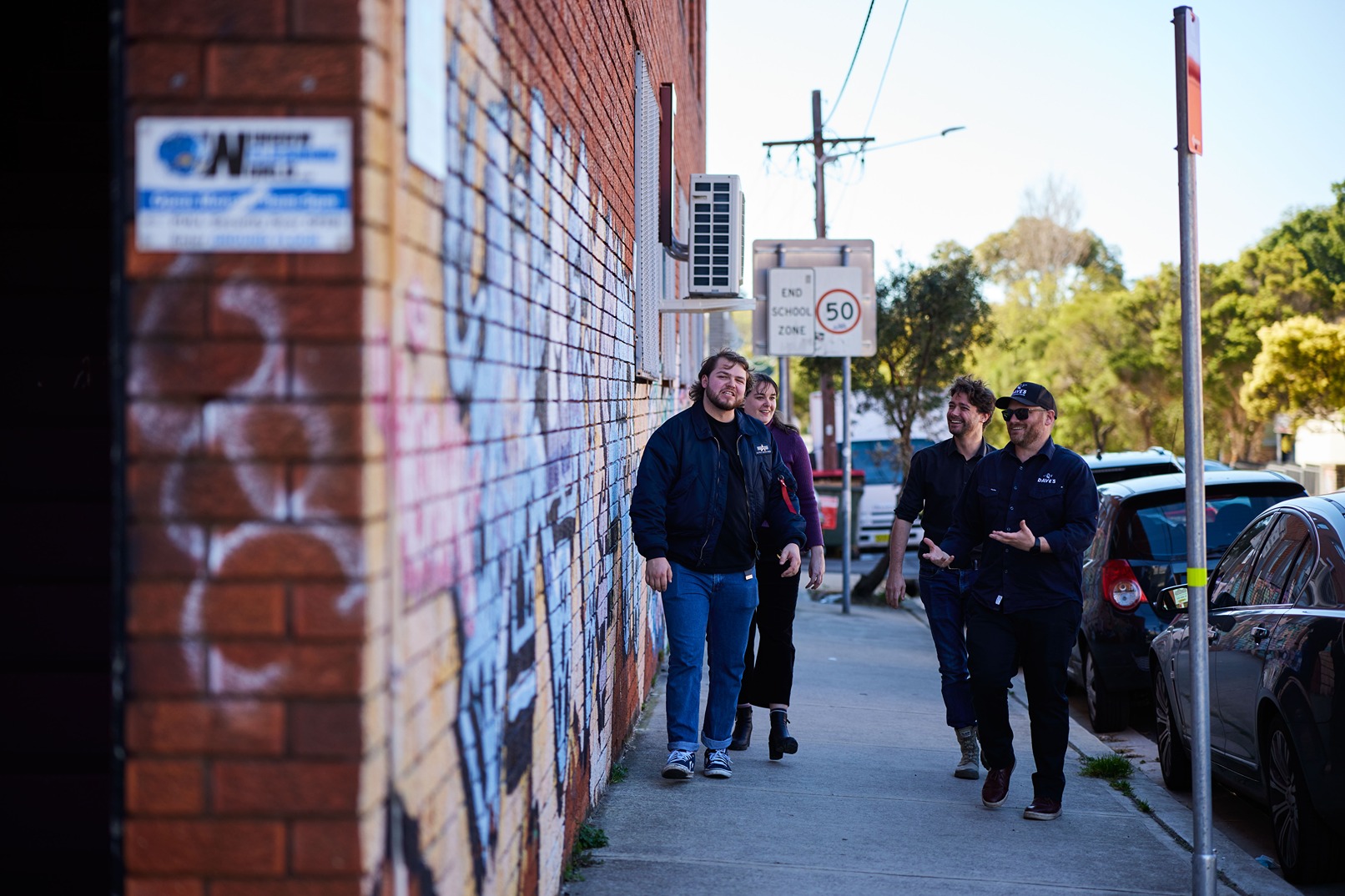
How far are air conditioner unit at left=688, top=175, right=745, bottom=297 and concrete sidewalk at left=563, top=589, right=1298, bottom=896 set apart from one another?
2882 mm

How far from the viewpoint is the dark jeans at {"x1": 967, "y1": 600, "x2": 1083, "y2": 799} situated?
5.98 m

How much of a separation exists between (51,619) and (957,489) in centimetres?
464

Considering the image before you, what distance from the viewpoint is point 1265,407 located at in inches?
1473

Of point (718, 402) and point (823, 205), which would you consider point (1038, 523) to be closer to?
point (718, 402)

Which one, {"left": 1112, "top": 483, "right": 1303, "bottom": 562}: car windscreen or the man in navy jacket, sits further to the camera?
{"left": 1112, "top": 483, "right": 1303, "bottom": 562}: car windscreen

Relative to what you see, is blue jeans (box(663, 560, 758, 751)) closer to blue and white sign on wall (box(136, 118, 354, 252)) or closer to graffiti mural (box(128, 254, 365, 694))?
graffiti mural (box(128, 254, 365, 694))

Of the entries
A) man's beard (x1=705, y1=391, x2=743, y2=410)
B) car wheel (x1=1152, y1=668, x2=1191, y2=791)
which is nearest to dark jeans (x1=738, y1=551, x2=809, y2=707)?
man's beard (x1=705, y1=391, x2=743, y2=410)

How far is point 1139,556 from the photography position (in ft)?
28.5

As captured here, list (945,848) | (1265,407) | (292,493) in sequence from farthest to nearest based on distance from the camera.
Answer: (1265,407) → (945,848) → (292,493)

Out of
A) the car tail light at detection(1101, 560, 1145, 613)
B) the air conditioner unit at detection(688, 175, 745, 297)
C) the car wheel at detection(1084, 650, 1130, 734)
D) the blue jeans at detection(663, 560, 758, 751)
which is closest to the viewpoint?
the blue jeans at detection(663, 560, 758, 751)

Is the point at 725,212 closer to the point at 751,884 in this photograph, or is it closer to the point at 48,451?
the point at 751,884

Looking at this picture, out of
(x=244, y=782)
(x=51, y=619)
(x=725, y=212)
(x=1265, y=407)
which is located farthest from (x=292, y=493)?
(x=1265, y=407)

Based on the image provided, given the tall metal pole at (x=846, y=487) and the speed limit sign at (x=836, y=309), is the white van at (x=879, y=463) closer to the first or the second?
the tall metal pole at (x=846, y=487)

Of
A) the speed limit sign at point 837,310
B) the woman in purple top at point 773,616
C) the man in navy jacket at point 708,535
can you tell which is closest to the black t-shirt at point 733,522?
the man in navy jacket at point 708,535
